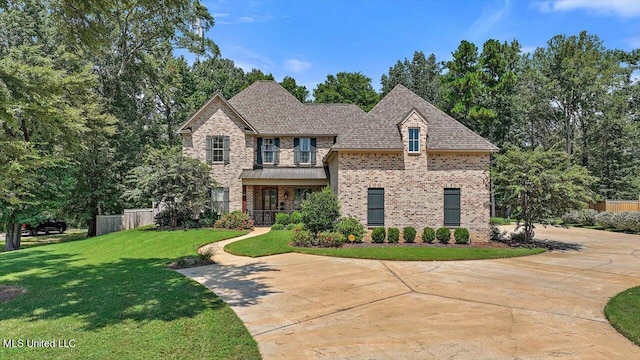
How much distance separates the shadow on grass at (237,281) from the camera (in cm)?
821

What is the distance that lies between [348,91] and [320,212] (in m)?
35.2

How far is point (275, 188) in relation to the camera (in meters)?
25.8

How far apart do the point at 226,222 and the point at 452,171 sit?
42.6 feet

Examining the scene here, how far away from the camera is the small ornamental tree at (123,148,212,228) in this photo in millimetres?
20688

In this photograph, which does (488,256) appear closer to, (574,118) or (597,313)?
(597,313)

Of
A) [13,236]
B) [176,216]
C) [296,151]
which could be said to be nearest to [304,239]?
[176,216]

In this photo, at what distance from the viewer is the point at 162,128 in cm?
3688

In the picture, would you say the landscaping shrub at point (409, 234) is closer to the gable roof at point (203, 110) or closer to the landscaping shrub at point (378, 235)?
the landscaping shrub at point (378, 235)

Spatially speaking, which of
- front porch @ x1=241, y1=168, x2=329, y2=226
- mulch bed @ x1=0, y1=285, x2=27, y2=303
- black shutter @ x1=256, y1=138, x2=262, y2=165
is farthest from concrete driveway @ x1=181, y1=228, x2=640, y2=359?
black shutter @ x1=256, y1=138, x2=262, y2=165

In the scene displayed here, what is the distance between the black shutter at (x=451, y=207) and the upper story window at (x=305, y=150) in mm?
10957

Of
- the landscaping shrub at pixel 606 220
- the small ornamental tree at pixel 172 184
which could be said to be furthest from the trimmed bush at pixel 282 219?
the landscaping shrub at pixel 606 220

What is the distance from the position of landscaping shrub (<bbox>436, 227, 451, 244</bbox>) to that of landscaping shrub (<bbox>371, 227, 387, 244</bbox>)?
2.60 meters

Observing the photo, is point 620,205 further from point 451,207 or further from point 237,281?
point 237,281

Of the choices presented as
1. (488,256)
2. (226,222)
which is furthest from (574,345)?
(226,222)
